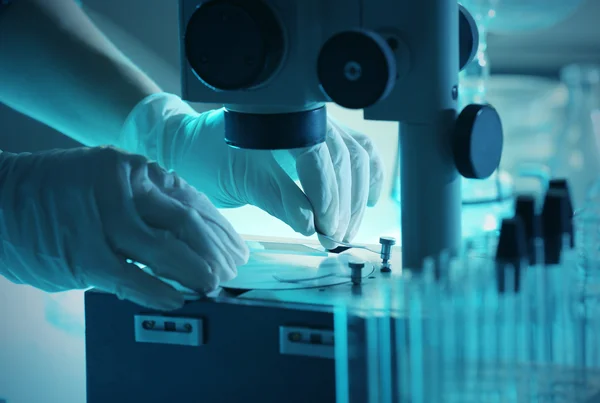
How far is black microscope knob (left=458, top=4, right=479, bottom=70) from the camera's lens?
2.87 feet

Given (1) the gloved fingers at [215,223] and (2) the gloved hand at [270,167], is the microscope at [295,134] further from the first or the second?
(2) the gloved hand at [270,167]

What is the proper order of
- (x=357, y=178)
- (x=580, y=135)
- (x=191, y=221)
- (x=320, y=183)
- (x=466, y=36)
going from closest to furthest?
(x=466, y=36) → (x=191, y=221) → (x=320, y=183) → (x=357, y=178) → (x=580, y=135)

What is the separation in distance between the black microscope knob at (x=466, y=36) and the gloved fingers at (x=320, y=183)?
285 mm

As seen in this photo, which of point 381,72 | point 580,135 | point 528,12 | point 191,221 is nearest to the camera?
point 381,72

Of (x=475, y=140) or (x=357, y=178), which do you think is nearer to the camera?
(x=475, y=140)

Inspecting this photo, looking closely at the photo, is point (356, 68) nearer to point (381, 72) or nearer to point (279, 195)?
point (381, 72)

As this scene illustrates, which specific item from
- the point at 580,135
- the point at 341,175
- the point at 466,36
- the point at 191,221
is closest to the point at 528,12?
the point at 580,135

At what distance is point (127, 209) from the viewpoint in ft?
3.23

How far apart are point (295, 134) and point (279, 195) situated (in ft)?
1.11

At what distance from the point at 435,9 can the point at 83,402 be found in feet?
2.60

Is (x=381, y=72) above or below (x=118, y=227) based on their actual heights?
above

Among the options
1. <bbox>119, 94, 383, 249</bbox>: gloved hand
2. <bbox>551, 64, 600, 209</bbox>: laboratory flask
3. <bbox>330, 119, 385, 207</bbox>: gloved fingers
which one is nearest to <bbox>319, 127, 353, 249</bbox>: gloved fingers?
<bbox>119, 94, 383, 249</bbox>: gloved hand

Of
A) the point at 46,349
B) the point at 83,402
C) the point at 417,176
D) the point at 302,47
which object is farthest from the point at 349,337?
the point at 46,349

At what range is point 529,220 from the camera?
73 centimetres
